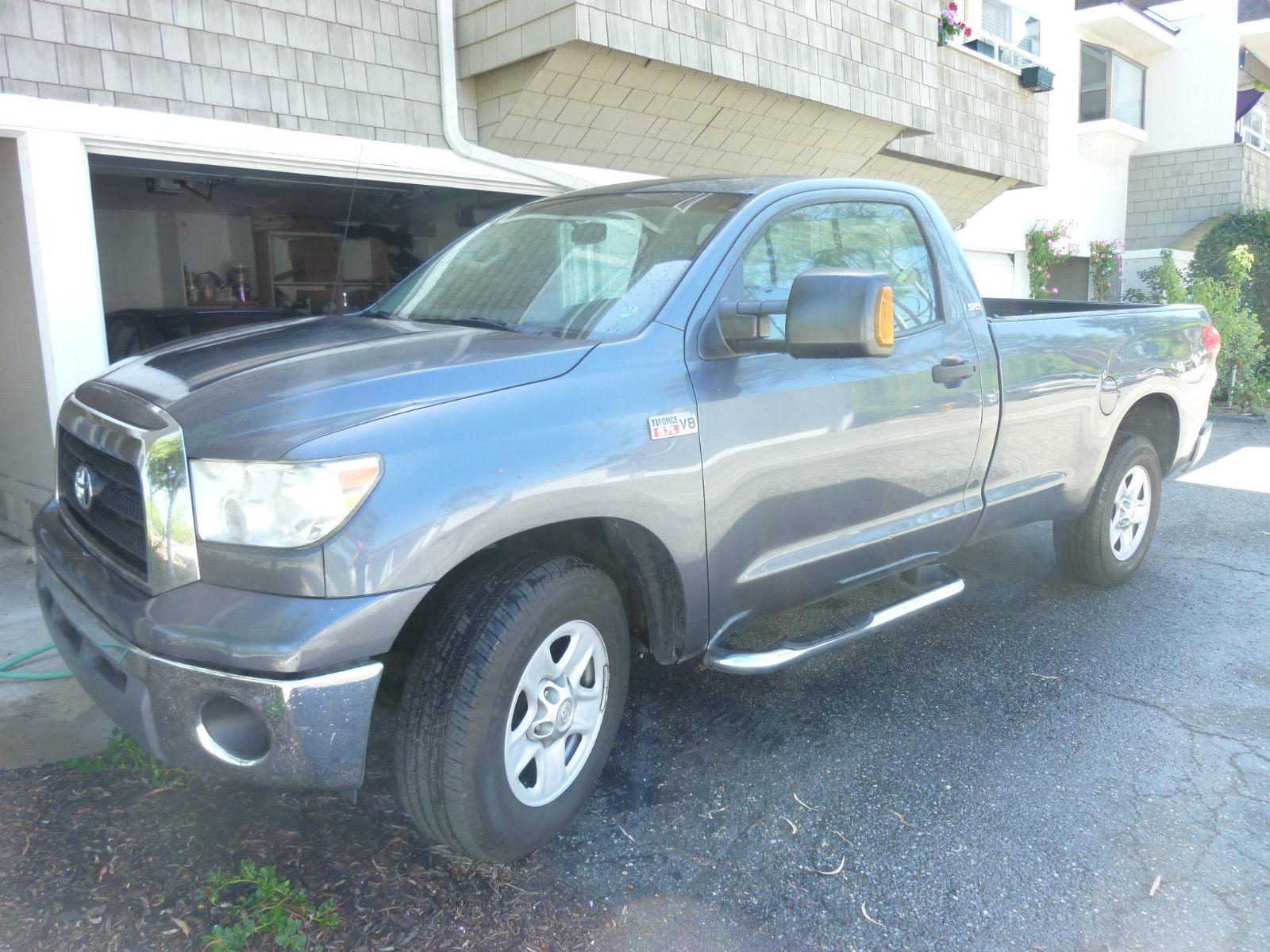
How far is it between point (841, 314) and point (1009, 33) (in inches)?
518

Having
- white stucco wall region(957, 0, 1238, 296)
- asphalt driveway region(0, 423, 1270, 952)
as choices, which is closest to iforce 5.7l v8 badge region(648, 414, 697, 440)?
asphalt driveway region(0, 423, 1270, 952)

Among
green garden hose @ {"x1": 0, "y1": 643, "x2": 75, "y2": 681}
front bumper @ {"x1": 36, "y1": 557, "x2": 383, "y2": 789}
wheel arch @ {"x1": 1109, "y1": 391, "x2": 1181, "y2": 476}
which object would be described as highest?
wheel arch @ {"x1": 1109, "y1": 391, "x2": 1181, "y2": 476}

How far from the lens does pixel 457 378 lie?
2539 mm

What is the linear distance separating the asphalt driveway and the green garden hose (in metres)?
0.80

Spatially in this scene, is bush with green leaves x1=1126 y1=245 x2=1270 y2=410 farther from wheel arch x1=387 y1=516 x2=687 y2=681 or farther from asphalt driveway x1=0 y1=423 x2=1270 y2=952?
wheel arch x1=387 y1=516 x2=687 y2=681

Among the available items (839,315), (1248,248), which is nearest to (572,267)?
(839,315)

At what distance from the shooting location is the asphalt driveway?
2.56 m

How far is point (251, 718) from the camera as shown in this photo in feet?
7.60

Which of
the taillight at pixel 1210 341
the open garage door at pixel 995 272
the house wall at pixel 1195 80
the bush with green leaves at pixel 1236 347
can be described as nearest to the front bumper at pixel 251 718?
the taillight at pixel 1210 341

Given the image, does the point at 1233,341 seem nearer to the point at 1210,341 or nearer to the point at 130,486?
the point at 1210,341

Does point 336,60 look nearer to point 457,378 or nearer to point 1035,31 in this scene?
point 457,378

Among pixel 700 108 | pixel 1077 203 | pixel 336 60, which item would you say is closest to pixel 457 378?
pixel 336 60

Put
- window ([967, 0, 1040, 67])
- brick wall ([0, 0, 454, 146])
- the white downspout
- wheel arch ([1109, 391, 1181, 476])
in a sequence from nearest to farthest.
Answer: wheel arch ([1109, 391, 1181, 476]) < brick wall ([0, 0, 454, 146]) < the white downspout < window ([967, 0, 1040, 67])

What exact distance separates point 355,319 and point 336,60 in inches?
154
